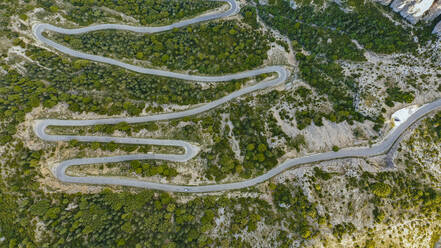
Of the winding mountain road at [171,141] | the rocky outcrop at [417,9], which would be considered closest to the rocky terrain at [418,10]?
the rocky outcrop at [417,9]

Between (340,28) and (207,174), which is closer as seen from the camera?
(207,174)

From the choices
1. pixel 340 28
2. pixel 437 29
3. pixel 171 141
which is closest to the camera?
pixel 437 29

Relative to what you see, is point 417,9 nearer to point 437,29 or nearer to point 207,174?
point 437,29

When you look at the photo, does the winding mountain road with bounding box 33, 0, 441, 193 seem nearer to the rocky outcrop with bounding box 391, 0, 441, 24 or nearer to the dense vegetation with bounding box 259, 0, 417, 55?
the dense vegetation with bounding box 259, 0, 417, 55

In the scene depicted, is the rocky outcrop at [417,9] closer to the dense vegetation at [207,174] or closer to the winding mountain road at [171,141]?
the dense vegetation at [207,174]

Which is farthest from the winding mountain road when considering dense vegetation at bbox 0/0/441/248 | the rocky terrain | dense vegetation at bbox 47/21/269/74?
the rocky terrain

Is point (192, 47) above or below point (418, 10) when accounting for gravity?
below

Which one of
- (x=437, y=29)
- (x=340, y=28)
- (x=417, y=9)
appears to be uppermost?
(x=417, y=9)

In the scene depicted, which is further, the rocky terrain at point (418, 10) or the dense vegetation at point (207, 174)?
the rocky terrain at point (418, 10)

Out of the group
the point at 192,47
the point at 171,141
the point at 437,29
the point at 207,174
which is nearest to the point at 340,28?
the point at 437,29

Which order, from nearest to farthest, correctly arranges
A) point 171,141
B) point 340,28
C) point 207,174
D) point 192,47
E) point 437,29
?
point 207,174, point 437,29, point 171,141, point 340,28, point 192,47
